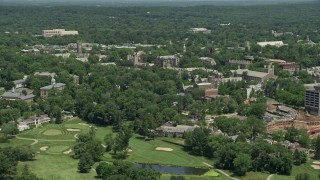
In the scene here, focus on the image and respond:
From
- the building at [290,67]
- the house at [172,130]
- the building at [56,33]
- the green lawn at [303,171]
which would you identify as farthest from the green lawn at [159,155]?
the building at [56,33]

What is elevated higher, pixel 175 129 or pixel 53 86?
pixel 53 86

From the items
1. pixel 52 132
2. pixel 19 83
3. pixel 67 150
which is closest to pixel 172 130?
pixel 67 150

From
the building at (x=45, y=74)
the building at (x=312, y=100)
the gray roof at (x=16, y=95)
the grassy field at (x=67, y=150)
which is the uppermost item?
the building at (x=312, y=100)

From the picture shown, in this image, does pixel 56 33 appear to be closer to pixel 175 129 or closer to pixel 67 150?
pixel 175 129

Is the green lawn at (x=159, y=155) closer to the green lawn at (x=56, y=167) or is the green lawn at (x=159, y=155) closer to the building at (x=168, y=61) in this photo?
the green lawn at (x=56, y=167)

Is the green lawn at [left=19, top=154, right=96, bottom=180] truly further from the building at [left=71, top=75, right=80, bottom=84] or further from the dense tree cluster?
the building at [left=71, top=75, right=80, bottom=84]

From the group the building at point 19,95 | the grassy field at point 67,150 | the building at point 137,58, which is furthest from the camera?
the building at point 137,58

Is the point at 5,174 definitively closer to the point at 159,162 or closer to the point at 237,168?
the point at 159,162

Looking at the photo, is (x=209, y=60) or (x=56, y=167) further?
(x=209, y=60)
